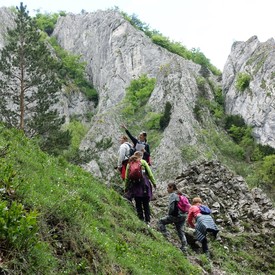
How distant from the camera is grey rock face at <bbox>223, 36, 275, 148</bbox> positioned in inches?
3255

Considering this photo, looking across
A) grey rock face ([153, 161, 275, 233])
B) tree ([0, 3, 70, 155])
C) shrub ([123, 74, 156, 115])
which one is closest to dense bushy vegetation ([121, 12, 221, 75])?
shrub ([123, 74, 156, 115])

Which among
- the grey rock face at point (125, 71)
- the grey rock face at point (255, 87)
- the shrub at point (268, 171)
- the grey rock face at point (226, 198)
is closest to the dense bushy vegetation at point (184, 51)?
the grey rock face at point (125, 71)

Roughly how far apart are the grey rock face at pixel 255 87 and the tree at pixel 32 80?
51.6m

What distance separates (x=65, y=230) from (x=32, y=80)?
110 feet

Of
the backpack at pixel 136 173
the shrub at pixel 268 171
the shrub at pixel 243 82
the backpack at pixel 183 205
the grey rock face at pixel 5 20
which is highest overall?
the shrub at pixel 243 82

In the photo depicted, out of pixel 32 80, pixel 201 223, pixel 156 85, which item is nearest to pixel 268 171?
pixel 156 85

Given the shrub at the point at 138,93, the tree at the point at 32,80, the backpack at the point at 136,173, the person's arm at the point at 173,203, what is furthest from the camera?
the shrub at the point at 138,93

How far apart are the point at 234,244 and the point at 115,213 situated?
794 centimetres

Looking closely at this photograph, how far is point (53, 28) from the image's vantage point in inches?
6304

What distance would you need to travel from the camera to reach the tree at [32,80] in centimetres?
3834

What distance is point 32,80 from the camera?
39.1 metres

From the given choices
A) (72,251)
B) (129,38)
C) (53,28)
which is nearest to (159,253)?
(72,251)

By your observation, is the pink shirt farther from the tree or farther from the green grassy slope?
the tree

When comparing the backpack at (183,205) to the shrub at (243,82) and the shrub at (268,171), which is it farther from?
the shrub at (243,82)
